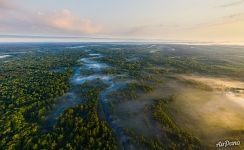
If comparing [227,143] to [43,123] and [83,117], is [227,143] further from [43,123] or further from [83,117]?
[43,123]

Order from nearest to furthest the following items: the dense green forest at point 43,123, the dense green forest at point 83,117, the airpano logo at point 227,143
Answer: the airpano logo at point 227,143
the dense green forest at point 43,123
the dense green forest at point 83,117

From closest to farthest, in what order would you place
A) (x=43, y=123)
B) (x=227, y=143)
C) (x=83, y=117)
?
(x=227, y=143) < (x=43, y=123) < (x=83, y=117)

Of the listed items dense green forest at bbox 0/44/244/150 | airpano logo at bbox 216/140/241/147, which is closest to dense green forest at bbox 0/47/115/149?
dense green forest at bbox 0/44/244/150

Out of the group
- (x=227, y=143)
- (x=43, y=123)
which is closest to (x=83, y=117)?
(x=43, y=123)

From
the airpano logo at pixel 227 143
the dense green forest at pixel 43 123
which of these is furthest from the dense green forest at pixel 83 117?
the airpano logo at pixel 227 143

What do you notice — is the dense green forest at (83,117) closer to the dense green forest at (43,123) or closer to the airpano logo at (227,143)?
the dense green forest at (43,123)

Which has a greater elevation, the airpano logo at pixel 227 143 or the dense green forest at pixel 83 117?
the dense green forest at pixel 83 117

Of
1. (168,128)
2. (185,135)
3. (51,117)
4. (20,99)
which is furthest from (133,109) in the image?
(20,99)

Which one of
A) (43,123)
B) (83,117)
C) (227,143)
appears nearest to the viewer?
(227,143)

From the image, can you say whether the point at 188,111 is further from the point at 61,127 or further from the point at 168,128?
the point at 61,127

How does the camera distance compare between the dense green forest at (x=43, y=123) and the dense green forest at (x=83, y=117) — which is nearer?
the dense green forest at (x=43, y=123)

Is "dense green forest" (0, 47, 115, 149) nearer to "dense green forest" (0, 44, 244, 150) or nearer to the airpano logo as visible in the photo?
"dense green forest" (0, 44, 244, 150)
